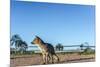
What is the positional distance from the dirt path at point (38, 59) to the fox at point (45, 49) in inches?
1.8

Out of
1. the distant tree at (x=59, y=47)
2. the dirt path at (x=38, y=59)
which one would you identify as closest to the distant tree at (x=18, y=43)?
the dirt path at (x=38, y=59)

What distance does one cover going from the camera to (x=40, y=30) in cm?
173

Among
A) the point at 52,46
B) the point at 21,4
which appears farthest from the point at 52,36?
the point at 21,4

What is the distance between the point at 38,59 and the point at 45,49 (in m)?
0.10

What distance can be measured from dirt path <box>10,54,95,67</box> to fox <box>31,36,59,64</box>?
0.15 ft

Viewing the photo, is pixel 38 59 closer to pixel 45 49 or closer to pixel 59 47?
pixel 45 49

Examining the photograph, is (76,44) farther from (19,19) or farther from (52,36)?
(19,19)

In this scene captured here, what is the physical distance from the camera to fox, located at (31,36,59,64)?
1.71 meters

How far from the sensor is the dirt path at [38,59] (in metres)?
1.65

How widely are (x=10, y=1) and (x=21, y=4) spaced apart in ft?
0.30

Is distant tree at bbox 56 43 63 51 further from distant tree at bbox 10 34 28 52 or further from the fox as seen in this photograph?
distant tree at bbox 10 34 28 52

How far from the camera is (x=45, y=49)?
1735 millimetres

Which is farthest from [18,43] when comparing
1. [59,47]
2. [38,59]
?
[59,47]

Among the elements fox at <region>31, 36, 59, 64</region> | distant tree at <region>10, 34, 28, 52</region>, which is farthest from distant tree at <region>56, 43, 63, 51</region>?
distant tree at <region>10, 34, 28, 52</region>
